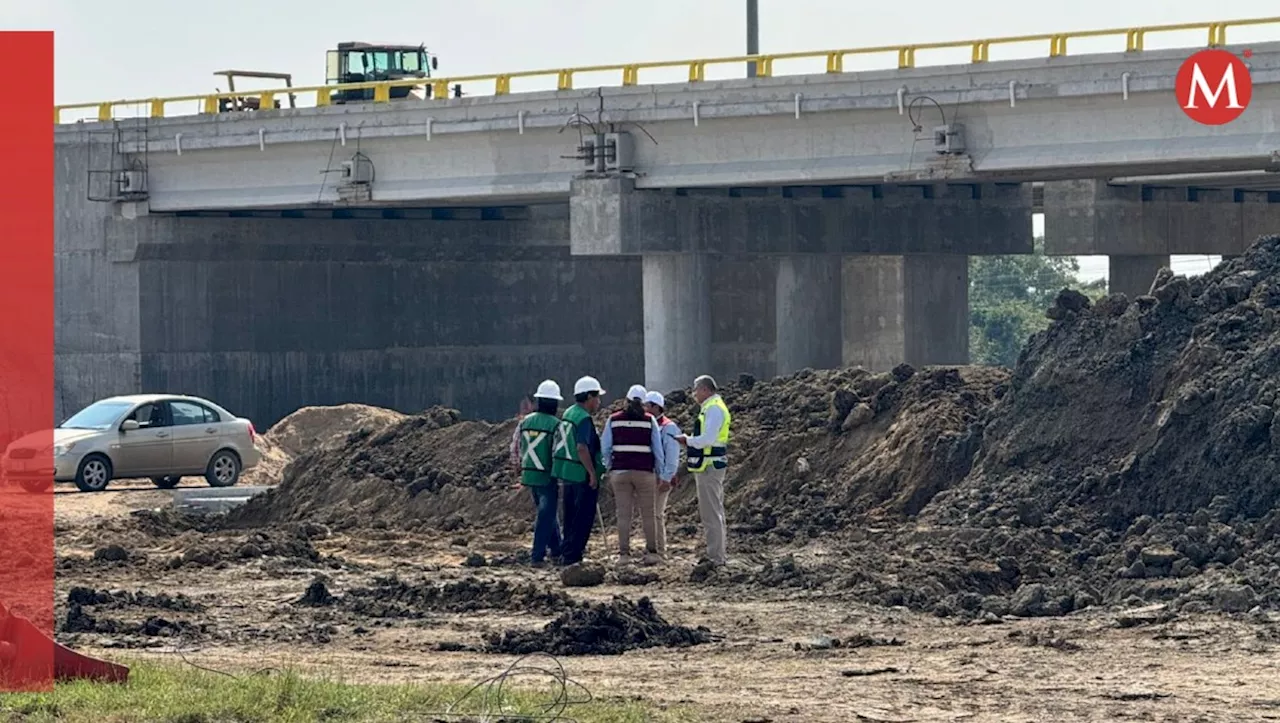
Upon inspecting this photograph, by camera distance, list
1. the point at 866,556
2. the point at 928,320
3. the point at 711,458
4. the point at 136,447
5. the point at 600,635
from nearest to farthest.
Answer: the point at 600,635, the point at 711,458, the point at 866,556, the point at 136,447, the point at 928,320

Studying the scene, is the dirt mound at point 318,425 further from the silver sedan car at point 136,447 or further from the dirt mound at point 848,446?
the dirt mound at point 848,446

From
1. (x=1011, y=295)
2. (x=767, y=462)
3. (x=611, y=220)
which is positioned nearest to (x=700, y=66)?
(x=611, y=220)

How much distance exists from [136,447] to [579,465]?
12.6 m

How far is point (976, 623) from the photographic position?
52.2ft

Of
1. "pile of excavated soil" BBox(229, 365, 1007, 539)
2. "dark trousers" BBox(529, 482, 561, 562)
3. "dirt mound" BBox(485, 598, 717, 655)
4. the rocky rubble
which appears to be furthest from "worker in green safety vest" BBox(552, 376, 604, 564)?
"dirt mound" BBox(485, 598, 717, 655)

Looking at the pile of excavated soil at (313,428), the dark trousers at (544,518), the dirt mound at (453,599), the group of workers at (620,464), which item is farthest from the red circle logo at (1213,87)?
the dirt mound at (453,599)

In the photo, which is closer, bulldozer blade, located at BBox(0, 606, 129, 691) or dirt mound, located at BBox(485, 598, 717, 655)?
bulldozer blade, located at BBox(0, 606, 129, 691)

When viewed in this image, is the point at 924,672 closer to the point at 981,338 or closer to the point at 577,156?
the point at 577,156

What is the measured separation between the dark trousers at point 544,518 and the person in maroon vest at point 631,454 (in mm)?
560

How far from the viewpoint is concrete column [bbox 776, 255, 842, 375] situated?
148 feet

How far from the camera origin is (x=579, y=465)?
784 inches

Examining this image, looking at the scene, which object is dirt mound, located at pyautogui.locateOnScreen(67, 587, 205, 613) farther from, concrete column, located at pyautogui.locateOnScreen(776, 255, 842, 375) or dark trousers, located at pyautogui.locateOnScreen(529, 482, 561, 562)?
concrete column, located at pyautogui.locateOnScreen(776, 255, 842, 375)

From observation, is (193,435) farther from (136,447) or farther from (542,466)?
(542,466)

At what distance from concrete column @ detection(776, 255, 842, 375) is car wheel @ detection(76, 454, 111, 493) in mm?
16997
